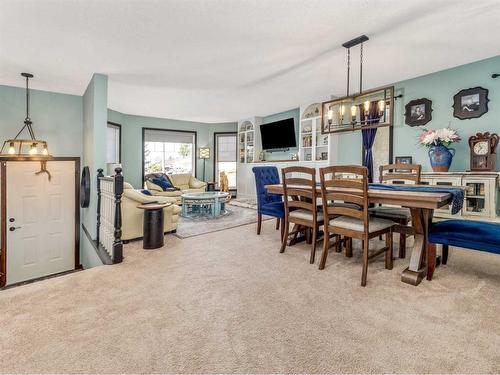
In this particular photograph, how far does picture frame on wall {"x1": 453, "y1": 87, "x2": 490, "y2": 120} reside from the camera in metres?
3.75

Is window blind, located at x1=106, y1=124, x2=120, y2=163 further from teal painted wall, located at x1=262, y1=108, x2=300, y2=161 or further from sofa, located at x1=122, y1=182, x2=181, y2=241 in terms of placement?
teal painted wall, located at x1=262, y1=108, x2=300, y2=161

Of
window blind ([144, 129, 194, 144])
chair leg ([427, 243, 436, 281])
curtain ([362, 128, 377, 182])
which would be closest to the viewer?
chair leg ([427, 243, 436, 281])

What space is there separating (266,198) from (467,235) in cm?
243

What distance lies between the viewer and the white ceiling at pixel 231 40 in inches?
92.2

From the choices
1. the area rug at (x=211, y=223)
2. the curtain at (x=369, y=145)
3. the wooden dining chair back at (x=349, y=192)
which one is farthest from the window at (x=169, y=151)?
the wooden dining chair back at (x=349, y=192)

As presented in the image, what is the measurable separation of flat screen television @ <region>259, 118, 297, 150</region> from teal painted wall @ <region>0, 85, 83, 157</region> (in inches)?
174

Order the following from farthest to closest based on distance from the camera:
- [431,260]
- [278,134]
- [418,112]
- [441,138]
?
[278,134]
[418,112]
[441,138]
[431,260]

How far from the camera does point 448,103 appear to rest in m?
4.12

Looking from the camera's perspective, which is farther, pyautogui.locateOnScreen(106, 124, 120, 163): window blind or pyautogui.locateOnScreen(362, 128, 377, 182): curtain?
pyautogui.locateOnScreen(106, 124, 120, 163): window blind

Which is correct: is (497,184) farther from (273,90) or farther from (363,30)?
(273,90)

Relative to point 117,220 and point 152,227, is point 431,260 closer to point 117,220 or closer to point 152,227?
point 152,227

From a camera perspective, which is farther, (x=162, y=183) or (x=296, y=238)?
A: (x=162, y=183)

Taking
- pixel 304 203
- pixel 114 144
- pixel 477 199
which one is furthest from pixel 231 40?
pixel 114 144

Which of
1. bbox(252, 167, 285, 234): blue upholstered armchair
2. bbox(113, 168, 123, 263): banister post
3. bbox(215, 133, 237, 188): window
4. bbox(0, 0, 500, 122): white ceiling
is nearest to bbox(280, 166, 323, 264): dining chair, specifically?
bbox(252, 167, 285, 234): blue upholstered armchair
